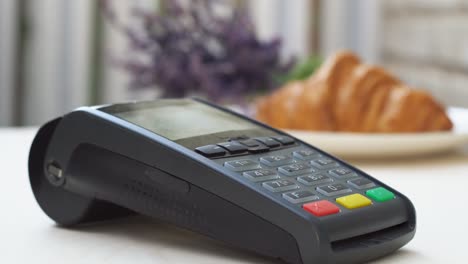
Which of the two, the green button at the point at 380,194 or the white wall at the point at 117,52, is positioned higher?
the green button at the point at 380,194

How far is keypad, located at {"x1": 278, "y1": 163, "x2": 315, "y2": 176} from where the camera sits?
1.50ft

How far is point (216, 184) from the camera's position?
0.43 metres

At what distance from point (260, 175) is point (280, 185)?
2cm

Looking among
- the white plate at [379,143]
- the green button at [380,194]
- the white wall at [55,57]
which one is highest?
the green button at [380,194]

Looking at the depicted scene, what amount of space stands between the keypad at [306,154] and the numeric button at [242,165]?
0.14ft

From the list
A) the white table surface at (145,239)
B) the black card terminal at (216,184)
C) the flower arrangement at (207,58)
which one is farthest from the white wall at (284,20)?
the black card terminal at (216,184)

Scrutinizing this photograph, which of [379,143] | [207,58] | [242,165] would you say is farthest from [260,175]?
[207,58]

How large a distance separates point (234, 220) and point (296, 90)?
0.51 m

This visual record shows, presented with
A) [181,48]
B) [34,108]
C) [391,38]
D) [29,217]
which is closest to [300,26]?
[391,38]

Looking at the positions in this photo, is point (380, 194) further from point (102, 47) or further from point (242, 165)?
point (102, 47)

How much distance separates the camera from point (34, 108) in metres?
1.85

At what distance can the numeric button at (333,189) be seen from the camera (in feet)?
1.44

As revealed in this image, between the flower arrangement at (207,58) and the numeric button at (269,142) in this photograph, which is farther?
the flower arrangement at (207,58)

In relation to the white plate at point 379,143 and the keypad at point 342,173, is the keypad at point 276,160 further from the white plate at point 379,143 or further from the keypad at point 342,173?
the white plate at point 379,143
